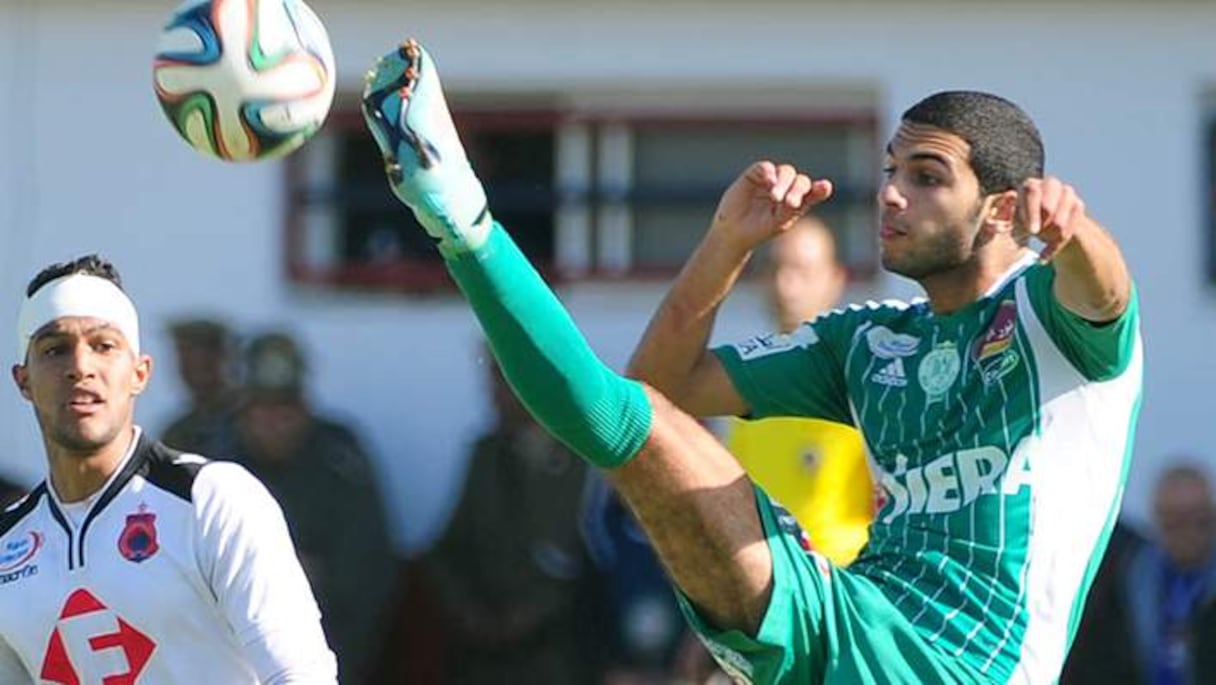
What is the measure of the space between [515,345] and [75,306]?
1.70m

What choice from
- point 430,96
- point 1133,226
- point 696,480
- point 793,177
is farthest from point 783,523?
point 1133,226

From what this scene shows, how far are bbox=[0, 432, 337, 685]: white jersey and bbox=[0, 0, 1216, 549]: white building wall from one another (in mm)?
4025

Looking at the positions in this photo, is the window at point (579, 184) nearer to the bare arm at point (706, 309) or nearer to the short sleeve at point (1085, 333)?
the bare arm at point (706, 309)

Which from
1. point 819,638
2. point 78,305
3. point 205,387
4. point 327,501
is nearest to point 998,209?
point 819,638

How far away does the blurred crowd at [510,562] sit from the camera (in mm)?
10344

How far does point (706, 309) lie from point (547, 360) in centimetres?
Answer: 109

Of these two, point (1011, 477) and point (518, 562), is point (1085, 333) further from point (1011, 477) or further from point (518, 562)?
point (518, 562)

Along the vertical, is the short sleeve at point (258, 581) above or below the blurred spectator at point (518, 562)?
above

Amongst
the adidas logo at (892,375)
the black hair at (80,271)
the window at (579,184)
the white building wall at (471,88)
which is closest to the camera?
the adidas logo at (892,375)

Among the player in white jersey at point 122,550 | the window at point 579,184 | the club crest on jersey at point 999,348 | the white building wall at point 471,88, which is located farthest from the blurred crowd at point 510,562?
the club crest on jersey at point 999,348

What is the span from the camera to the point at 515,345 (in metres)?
6.14

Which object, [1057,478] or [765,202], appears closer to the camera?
[1057,478]

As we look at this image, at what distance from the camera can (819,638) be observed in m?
6.49

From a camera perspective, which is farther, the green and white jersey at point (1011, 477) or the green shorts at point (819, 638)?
the green and white jersey at point (1011, 477)
